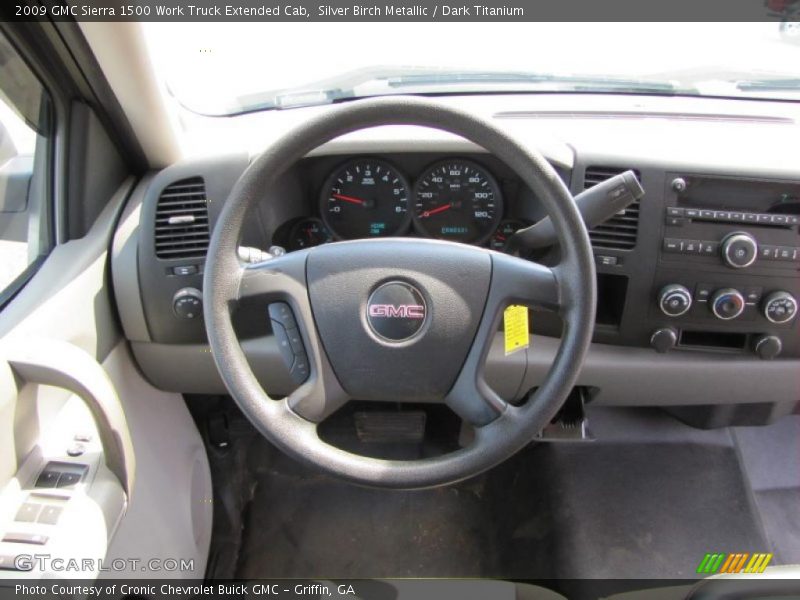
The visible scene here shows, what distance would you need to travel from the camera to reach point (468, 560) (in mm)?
2053

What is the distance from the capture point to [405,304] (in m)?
1.17

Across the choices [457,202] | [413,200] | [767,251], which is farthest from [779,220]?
[413,200]

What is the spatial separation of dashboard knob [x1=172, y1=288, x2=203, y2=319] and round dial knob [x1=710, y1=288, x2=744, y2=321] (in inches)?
50.2

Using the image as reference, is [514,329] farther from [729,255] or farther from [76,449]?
[76,449]

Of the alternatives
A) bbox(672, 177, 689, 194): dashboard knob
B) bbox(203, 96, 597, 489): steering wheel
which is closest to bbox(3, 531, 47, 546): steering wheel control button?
bbox(203, 96, 597, 489): steering wheel

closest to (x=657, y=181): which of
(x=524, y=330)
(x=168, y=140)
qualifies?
(x=524, y=330)

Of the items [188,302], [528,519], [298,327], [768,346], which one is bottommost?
[528,519]

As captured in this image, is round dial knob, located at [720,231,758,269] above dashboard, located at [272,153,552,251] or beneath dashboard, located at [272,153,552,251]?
beneath

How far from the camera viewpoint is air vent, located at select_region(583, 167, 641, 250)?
150cm

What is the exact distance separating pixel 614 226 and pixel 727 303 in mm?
332

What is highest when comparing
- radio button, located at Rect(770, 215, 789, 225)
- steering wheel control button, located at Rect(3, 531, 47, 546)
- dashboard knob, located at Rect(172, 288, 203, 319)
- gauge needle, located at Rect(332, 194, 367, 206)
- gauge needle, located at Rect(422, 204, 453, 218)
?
gauge needle, located at Rect(332, 194, 367, 206)

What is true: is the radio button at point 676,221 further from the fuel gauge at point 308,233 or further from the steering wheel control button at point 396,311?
the fuel gauge at point 308,233

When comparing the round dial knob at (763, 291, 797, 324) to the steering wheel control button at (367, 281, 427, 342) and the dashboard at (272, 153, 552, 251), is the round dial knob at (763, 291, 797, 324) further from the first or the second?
the steering wheel control button at (367, 281, 427, 342)

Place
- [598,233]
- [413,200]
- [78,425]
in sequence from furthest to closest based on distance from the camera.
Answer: [413,200] < [598,233] < [78,425]
